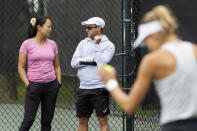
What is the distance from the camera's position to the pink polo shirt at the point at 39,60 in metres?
5.89

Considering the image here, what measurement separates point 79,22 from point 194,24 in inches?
78.9

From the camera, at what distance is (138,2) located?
5.87 meters

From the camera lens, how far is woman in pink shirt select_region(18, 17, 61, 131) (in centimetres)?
591

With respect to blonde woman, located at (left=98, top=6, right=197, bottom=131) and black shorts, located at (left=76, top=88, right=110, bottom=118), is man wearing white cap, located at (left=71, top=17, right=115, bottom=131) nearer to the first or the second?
black shorts, located at (left=76, top=88, right=110, bottom=118)

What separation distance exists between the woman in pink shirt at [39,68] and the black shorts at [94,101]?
0.31 meters

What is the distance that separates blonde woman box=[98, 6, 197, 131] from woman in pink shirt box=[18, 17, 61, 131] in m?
2.74

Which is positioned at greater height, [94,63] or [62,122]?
[94,63]

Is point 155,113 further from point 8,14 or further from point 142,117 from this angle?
point 8,14

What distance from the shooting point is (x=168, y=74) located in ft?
10.1

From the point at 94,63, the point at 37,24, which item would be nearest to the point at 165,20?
the point at 94,63

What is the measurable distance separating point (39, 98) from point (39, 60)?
1.46 ft

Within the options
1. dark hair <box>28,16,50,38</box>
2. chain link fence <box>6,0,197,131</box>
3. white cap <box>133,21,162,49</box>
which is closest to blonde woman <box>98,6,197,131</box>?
white cap <box>133,21,162,49</box>

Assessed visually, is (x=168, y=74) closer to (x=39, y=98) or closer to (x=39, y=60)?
(x=39, y=60)

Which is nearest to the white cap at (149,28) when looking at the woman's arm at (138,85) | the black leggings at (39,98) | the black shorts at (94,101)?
the woman's arm at (138,85)
